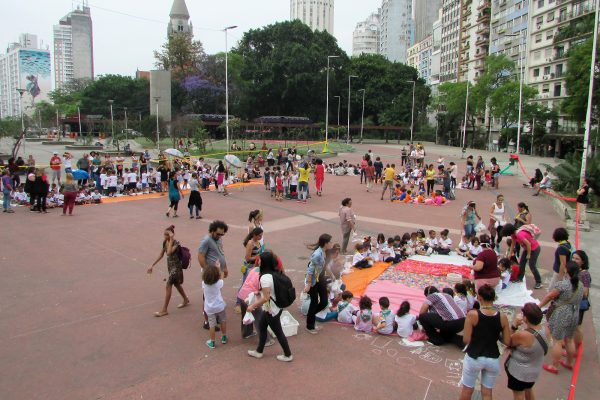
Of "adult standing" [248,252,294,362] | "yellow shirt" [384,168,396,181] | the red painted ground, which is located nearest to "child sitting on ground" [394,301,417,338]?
the red painted ground

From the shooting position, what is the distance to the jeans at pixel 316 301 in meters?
7.27

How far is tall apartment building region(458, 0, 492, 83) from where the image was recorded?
252ft

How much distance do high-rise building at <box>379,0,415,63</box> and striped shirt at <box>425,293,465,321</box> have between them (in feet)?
494

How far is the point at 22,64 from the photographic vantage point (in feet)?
440

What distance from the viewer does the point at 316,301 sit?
7.32 m

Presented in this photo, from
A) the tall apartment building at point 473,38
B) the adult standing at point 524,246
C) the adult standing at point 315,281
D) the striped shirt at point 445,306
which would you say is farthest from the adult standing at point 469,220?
the tall apartment building at point 473,38

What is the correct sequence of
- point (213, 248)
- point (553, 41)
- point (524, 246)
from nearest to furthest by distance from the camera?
point (213, 248)
point (524, 246)
point (553, 41)

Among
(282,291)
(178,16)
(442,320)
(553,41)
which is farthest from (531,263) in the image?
(178,16)

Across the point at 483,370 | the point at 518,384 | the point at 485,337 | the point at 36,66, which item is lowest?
the point at 518,384

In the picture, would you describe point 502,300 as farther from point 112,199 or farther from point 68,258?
point 112,199

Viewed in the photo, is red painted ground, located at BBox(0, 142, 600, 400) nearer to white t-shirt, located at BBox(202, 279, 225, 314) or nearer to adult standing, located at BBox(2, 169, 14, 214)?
white t-shirt, located at BBox(202, 279, 225, 314)

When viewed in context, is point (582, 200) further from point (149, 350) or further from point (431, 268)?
point (149, 350)

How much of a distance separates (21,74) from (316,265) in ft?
514

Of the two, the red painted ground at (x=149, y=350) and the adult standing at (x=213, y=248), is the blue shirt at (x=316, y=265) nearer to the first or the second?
the red painted ground at (x=149, y=350)
